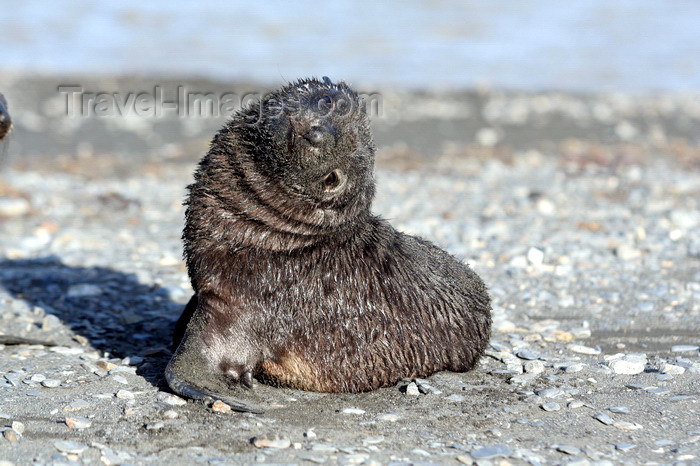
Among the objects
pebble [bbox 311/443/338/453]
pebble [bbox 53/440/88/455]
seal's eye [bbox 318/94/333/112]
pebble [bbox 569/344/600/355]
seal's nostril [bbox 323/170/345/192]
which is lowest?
pebble [bbox 53/440/88/455]

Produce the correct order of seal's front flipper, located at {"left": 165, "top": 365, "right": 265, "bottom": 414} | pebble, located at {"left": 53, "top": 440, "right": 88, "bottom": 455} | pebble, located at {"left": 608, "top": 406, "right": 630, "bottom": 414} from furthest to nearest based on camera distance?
pebble, located at {"left": 608, "top": 406, "right": 630, "bottom": 414}, seal's front flipper, located at {"left": 165, "top": 365, "right": 265, "bottom": 414}, pebble, located at {"left": 53, "top": 440, "right": 88, "bottom": 455}

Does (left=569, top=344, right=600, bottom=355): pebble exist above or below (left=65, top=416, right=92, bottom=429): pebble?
above

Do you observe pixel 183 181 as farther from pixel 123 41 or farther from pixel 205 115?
pixel 123 41

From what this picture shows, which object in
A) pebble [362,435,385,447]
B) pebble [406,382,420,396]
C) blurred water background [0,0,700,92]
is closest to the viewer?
pebble [362,435,385,447]

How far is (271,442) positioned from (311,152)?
1310 millimetres

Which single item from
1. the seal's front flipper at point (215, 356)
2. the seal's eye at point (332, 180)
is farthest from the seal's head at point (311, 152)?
the seal's front flipper at point (215, 356)

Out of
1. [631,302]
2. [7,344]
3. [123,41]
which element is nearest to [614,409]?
[631,302]

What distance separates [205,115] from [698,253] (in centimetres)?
871

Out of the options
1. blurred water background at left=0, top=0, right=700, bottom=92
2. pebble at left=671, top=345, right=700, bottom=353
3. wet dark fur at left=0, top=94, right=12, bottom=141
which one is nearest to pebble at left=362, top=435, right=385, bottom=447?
pebble at left=671, top=345, right=700, bottom=353

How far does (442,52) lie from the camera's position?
19578 millimetres

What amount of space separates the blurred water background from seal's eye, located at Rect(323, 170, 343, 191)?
1223 centimetres

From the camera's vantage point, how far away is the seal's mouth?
4.42 meters

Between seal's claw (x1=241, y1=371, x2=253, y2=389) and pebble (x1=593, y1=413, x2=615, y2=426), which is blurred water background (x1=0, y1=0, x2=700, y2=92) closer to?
seal's claw (x1=241, y1=371, x2=253, y2=389)

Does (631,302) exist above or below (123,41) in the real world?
below
